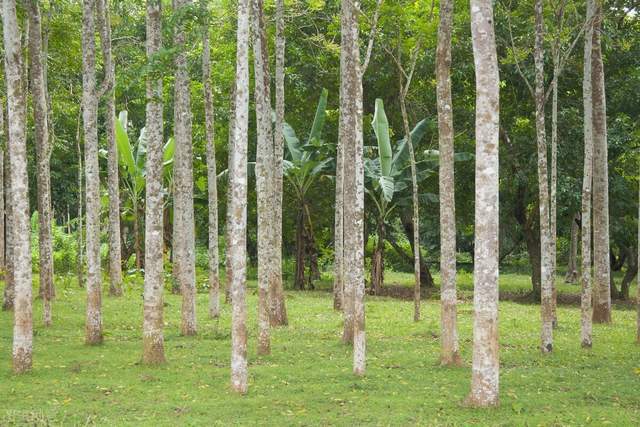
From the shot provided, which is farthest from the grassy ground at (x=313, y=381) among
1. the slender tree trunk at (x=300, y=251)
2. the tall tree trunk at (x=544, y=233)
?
the slender tree trunk at (x=300, y=251)

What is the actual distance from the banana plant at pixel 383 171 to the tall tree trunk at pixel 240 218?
37.0ft

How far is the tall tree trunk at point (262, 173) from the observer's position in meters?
12.6

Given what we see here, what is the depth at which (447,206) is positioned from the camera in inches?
481

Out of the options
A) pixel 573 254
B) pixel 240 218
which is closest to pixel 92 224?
pixel 240 218

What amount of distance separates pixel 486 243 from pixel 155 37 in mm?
6329

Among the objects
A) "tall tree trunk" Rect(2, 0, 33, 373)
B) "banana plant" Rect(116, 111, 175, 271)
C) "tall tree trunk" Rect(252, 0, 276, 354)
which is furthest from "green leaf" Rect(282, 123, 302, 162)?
"tall tree trunk" Rect(2, 0, 33, 373)

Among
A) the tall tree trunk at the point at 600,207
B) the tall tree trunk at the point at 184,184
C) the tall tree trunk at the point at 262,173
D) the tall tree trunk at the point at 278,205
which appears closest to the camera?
the tall tree trunk at the point at 262,173

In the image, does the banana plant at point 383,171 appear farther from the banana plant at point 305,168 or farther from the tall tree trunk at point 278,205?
the tall tree trunk at point 278,205

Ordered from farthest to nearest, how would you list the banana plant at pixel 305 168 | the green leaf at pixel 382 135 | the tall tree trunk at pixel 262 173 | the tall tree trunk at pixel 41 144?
1. the banana plant at pixel 305 168
2. the green leaf at pixel 382 135
3. the tall tree trunk at pixel 41 144
4. the tall tree trunk at pixel 262 173

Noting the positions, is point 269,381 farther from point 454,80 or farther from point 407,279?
point 407,279

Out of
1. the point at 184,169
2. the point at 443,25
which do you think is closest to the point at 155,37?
the point at 184,169

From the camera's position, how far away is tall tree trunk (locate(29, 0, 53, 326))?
1520cm

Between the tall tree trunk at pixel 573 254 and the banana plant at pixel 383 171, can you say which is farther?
the tall tree trunk at pixel 573 254

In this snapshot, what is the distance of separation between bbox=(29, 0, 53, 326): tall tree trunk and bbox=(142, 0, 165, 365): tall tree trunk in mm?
3915
